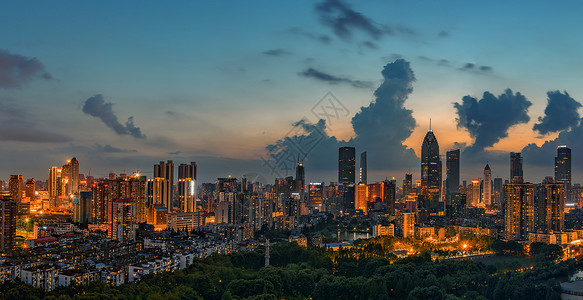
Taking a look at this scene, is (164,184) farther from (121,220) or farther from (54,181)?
(121,220)

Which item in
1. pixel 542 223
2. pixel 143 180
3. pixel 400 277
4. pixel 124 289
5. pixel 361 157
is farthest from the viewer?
pixel 361 157

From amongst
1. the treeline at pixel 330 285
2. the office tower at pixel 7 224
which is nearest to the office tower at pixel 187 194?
the office tower at pixel 7 224

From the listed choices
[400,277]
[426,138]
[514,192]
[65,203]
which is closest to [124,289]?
[400,277]

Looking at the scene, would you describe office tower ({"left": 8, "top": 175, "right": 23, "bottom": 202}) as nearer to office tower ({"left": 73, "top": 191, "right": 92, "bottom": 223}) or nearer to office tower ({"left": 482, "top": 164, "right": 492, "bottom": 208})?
office tower ({"left": 73, "top": 191, "right": 92, "bottom": 223})

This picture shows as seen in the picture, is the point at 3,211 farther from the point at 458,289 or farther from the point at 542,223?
the point at 542,223

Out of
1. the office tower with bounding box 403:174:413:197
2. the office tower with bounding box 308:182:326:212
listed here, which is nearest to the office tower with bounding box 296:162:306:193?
the office tower with bounding box 308:182:326:212
